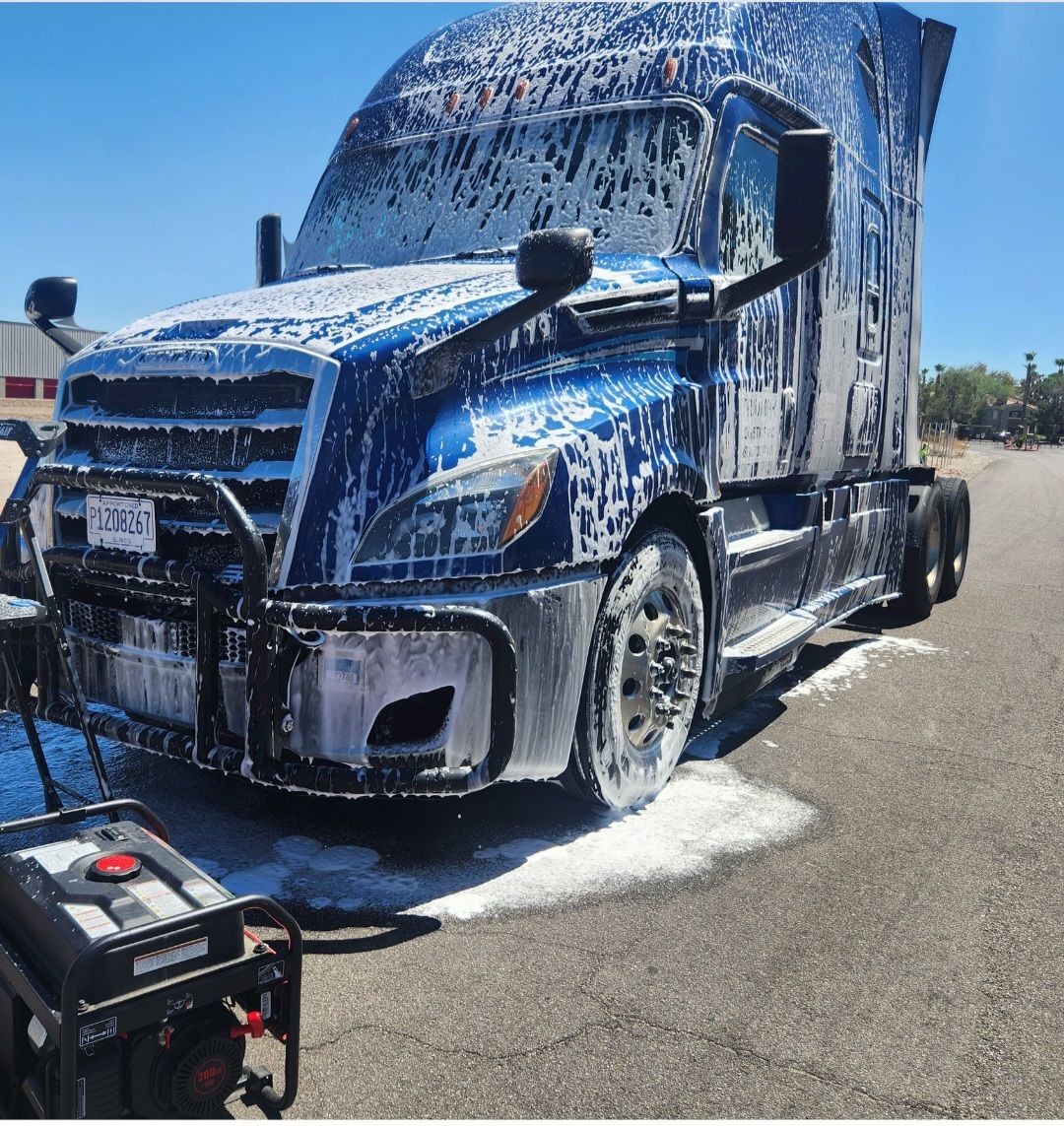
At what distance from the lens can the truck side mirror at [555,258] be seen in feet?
11.0

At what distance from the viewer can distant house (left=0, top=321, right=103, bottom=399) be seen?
72.7 m

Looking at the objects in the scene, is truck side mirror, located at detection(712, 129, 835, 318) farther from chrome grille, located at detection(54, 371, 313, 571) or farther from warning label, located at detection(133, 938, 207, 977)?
warning label, located at detection(133, 938, 207, 977)

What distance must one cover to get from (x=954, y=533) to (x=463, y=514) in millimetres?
7130

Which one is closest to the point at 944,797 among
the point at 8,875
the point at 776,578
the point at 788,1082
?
the point at 776,578

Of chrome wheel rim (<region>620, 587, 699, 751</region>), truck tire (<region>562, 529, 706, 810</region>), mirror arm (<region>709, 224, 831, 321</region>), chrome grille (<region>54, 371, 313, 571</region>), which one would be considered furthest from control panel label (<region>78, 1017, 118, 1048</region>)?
mirror arm (<region>709, 224, 831, 321</region>)

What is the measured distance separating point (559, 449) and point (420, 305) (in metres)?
0.66

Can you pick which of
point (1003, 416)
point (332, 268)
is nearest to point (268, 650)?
point (332, 268)

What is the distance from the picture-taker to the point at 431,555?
10.9 feet

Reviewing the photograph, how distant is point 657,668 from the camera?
13.9 feet

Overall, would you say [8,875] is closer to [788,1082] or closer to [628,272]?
[788,1082]

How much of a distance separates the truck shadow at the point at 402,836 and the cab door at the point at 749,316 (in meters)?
1.43

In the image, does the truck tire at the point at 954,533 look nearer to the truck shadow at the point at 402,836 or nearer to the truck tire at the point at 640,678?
the truck shadow at the point at 402,836

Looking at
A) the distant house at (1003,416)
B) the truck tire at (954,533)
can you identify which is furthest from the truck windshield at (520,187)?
the distant house at (1003,416)

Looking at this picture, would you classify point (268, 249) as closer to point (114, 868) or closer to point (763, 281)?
point (763, 281)
